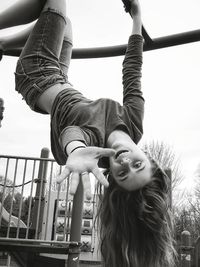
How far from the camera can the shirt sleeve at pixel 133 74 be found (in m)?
2.15

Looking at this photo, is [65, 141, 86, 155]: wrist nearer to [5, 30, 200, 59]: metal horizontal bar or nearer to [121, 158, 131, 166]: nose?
[121, 158, 131, 166]: nose

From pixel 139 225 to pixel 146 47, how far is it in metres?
1.47

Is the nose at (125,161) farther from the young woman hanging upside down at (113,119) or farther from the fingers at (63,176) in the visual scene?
the fingers at (63,176)

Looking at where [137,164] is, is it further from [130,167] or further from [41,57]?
[41,57]

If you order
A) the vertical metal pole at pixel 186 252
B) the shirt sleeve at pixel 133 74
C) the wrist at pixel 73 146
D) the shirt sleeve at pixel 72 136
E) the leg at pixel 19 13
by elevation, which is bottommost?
the vertical metal pole at pixel 186 252

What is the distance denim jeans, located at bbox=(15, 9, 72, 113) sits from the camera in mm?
2184

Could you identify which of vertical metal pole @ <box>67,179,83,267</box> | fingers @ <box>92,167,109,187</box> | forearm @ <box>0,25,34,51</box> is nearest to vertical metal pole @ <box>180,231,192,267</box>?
vertical metal pole @ <box>67,179,83,267</box>

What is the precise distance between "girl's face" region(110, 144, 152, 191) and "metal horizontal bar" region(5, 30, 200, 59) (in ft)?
4.11

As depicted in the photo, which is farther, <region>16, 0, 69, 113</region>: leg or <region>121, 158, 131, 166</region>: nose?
<region>16, 0, 69, 113</region>: leg

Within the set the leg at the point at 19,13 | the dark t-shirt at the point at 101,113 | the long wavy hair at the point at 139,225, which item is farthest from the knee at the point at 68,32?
the long wavy hair at the point at 139,225

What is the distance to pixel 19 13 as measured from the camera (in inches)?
83.3

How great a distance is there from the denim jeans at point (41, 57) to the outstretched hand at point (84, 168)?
34.6 inches

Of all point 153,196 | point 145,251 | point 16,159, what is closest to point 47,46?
point 153,196

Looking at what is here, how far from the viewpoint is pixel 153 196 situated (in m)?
2.17
